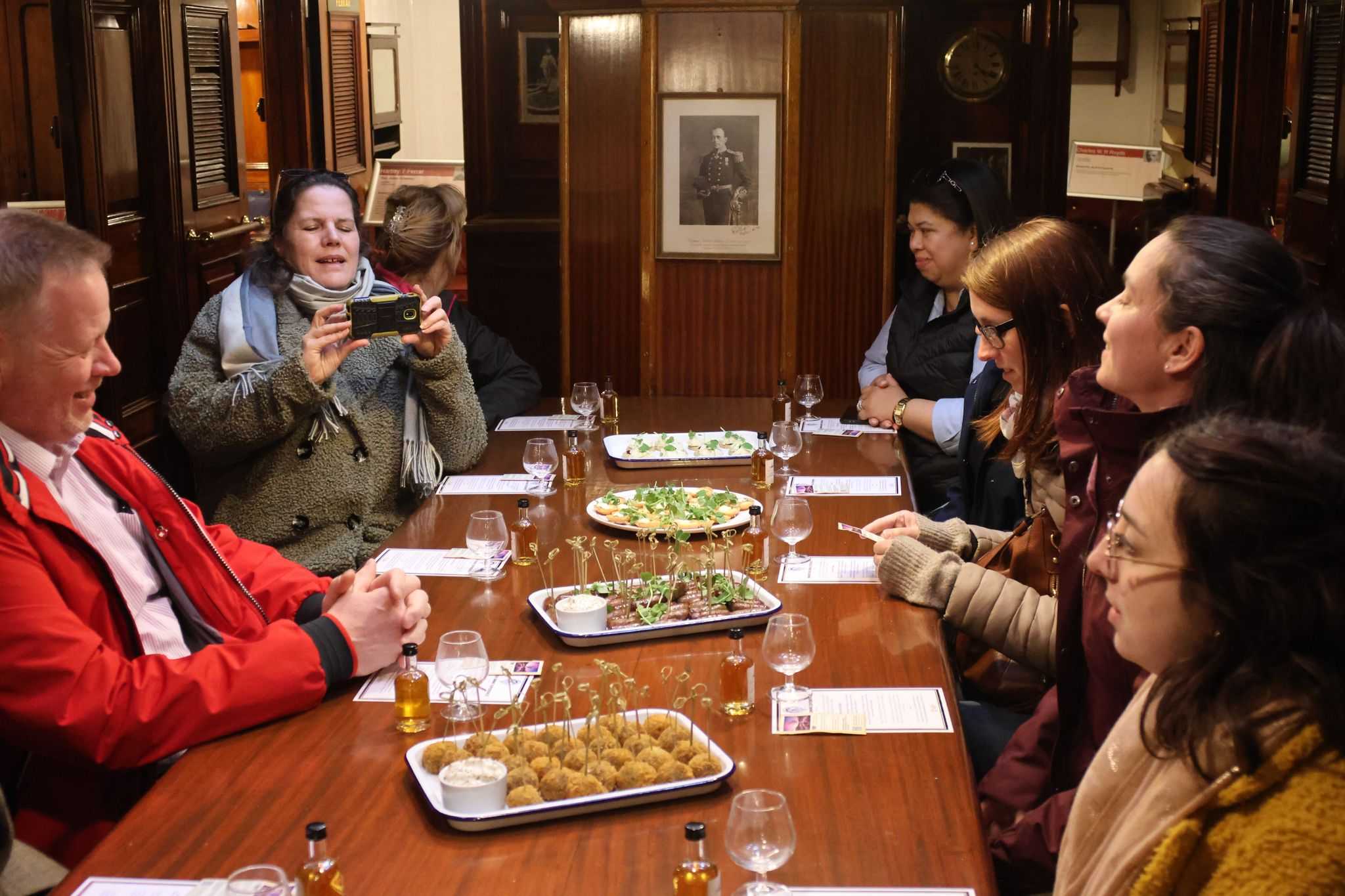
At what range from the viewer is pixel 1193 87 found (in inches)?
338

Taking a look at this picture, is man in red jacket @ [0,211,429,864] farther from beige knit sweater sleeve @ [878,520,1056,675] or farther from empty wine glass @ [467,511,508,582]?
beige knit sweater sleeve @ [878,520,1056,675]

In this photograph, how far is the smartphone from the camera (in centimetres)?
348

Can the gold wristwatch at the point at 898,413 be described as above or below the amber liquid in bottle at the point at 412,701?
above

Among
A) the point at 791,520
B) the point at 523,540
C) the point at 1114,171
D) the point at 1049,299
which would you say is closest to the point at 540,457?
the point at 523,540

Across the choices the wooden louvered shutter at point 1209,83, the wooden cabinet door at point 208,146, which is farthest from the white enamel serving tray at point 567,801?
the wooden louvered shutter at point 1209,83

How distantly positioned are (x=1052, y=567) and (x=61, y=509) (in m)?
1.70

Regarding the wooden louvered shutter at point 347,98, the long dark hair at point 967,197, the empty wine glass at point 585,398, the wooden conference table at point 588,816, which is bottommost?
the wooden conference table at point 588,816

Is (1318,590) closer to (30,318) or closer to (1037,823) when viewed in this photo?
(1037,823)

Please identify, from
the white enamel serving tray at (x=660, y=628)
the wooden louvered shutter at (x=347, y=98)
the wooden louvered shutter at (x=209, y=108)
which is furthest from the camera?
the wooden louvered shutter at (x=347, y=98)

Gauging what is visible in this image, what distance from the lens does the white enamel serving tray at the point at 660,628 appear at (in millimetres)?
2387

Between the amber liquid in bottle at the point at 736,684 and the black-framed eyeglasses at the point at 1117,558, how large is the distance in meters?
0.66

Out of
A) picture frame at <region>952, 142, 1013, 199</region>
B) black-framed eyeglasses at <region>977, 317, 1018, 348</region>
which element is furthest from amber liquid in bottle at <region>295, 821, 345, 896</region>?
picture frame at <region>952, 142, 1013, 199</region>

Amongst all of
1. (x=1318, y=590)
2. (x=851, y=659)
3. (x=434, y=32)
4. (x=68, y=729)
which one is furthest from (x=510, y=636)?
(x=434, y=32)

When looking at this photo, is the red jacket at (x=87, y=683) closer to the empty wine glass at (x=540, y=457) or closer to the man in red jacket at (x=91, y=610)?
the man in red jacket at (x=91, y=610)
